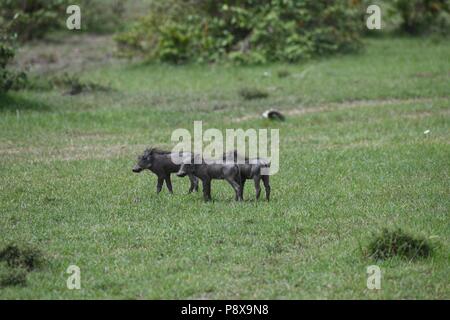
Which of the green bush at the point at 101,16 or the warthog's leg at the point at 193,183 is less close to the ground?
the green bush at the point at 101,16

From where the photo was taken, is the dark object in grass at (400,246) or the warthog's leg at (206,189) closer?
the dark object in grass at (400,246)

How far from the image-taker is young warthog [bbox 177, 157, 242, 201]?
13.1 m

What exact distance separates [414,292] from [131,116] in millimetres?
11761

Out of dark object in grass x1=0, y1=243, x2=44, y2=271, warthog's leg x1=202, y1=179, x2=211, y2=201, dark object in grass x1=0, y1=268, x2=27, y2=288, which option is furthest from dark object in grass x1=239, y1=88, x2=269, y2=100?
dark object in grass x1=0, y1=268, x2=27, y2=288

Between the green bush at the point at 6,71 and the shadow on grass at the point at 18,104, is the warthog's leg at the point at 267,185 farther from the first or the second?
the green bush at the point at 6,71

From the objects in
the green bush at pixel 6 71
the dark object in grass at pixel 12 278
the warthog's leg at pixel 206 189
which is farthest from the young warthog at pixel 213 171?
the green bush at pixel 6 71

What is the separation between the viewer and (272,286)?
1023cm

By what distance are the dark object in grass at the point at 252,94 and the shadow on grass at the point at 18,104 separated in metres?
4.85

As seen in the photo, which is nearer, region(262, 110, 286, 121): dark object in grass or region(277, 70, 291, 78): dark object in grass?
region(262, 110, 286, 121): dark object in grass

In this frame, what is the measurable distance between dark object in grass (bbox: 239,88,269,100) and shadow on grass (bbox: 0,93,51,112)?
4850mm

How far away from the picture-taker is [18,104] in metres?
21.6

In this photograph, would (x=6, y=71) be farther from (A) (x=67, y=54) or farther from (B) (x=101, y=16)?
(B) (x=101, y=16)

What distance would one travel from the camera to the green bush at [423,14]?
3150cm

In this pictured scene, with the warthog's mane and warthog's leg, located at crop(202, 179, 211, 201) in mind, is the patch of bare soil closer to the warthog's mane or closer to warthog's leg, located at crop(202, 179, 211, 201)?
the warthog's mane
